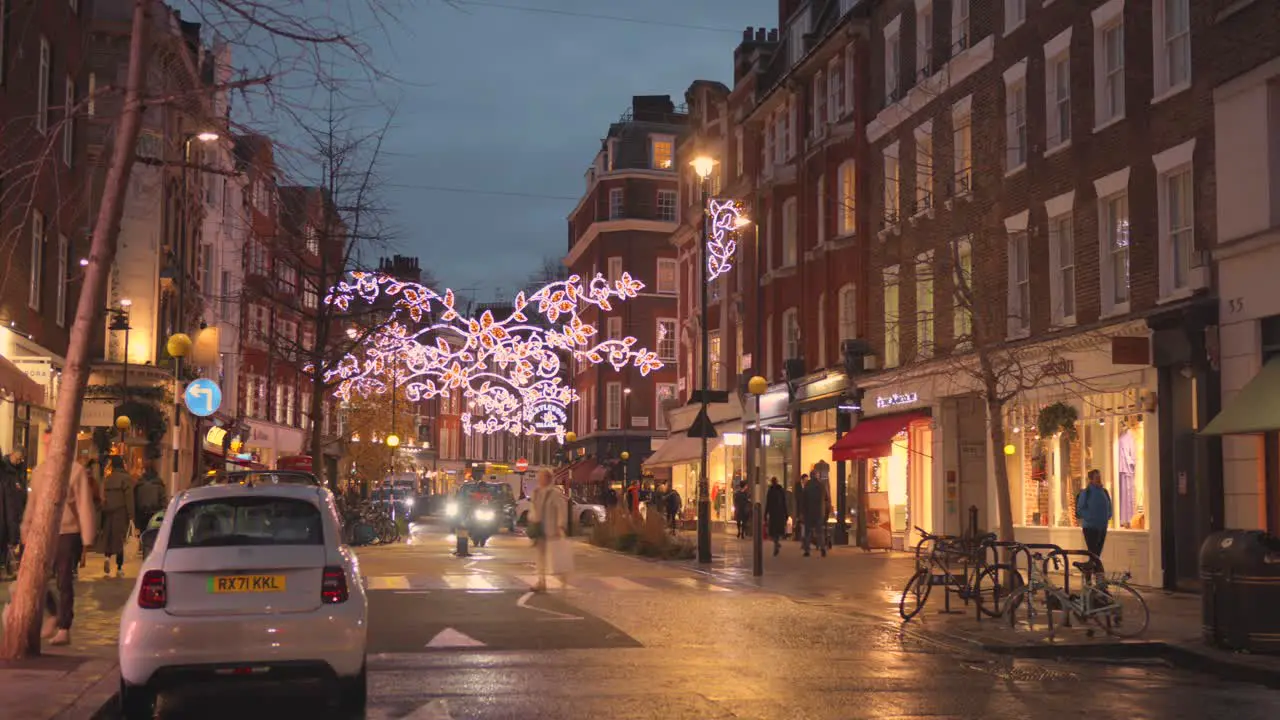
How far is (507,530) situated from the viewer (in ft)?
182

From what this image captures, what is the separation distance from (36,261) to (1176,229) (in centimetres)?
2099

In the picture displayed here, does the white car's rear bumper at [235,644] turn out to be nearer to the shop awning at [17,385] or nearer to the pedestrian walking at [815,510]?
the shop awning at [17,385]

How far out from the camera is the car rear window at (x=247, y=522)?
429 inches

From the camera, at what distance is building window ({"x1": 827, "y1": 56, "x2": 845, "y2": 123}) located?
39.0 meters

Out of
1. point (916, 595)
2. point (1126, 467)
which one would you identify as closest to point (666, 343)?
point (1126, 467)

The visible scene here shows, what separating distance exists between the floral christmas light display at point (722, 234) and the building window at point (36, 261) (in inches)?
777

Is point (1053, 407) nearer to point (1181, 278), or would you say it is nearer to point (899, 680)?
point (1181, 278)

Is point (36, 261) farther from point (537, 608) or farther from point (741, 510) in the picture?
point (741, 510)

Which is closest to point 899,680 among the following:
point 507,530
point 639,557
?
point 639,557

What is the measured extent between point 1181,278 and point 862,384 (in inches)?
566

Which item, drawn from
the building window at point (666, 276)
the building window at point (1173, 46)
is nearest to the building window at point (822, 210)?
the building window at point (1173, 46)

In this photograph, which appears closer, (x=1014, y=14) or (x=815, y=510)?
(x=1014, y=14)

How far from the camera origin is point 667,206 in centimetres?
8206

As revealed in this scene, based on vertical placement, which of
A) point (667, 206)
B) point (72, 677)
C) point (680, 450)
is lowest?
point (72, 677)
